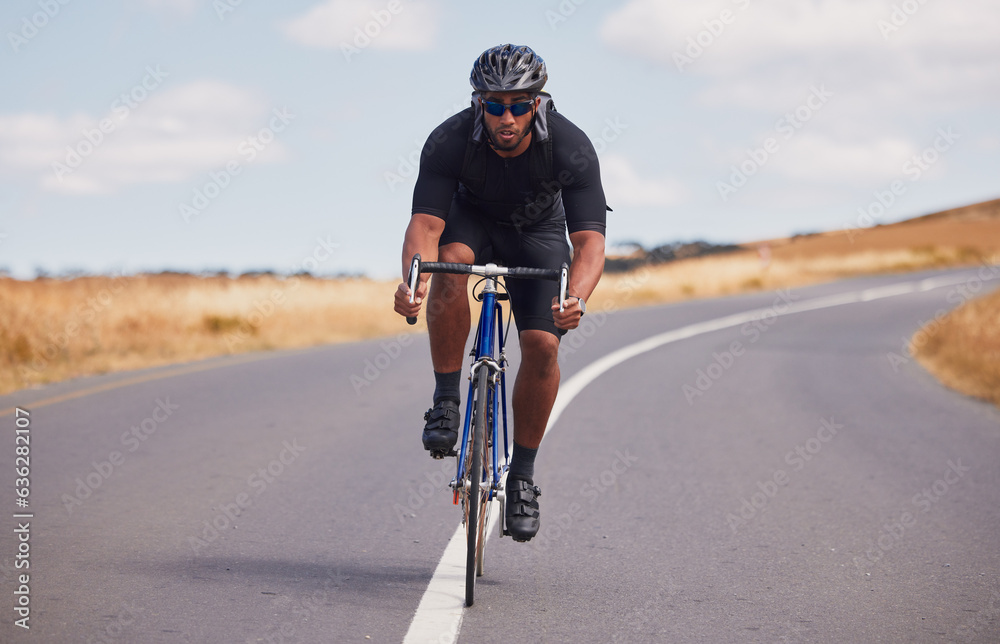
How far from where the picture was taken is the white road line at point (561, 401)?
4.25 m

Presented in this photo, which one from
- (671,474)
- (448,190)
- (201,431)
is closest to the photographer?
(448,190)

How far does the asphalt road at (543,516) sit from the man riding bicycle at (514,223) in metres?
0.79

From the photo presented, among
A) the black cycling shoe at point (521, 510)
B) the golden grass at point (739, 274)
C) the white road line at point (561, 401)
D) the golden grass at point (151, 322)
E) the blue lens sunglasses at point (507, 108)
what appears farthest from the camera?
the golden grass at point (739, 274)

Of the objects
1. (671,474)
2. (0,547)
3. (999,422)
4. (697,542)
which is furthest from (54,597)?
(999,422)

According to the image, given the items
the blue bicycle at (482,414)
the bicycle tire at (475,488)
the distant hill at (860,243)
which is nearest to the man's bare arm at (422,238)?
the blue bicycle at (482,414)

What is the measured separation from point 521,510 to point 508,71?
1.96m

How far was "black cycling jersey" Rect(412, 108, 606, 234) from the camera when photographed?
471 centimetres

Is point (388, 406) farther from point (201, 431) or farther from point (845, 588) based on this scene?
point (845, 588)

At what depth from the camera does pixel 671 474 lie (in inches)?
300

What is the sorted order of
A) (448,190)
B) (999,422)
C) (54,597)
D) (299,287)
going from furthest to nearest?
(299,287)
(999,422)
(448,190)
(54,597)

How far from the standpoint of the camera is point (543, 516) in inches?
249

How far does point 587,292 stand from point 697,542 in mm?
1871

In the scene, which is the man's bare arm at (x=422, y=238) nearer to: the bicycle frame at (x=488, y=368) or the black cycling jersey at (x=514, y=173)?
the black cycling jersey at (x=514, y=173)

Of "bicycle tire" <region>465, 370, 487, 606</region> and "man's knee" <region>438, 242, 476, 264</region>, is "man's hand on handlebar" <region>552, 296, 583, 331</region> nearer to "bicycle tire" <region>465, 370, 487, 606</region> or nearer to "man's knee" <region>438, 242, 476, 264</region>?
"bicycle tire" <region>465, 370, 487, 606</region>
